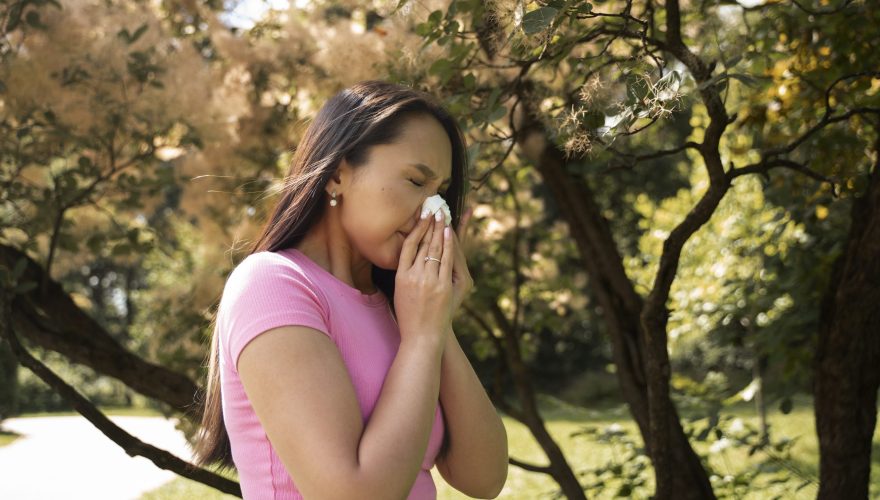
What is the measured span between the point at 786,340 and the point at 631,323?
87cm

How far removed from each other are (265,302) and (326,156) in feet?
0.95

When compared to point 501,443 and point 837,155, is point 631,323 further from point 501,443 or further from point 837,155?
point 501,443

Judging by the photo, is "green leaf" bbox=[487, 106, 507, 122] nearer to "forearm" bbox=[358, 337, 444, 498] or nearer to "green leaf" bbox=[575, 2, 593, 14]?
"green leaf" bbox=[575, 2, 593, 14]

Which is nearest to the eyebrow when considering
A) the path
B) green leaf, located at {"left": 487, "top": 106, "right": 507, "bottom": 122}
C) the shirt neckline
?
the shirt neckline

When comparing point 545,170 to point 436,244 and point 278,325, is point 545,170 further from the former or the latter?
point 278,325

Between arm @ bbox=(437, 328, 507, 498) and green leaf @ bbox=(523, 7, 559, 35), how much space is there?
1.55 ft

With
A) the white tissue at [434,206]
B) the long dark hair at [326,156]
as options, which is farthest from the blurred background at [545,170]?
the white tissue at [434,206]

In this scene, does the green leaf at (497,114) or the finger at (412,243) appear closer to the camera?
the finger at (412,243)

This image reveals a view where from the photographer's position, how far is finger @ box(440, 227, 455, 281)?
1.26 metres

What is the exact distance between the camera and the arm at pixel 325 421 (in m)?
1.04

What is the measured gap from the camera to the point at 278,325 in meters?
1.10

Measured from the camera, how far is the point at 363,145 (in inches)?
51.8

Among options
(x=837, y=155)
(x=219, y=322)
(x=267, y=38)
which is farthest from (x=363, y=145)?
(x=267, y=38)

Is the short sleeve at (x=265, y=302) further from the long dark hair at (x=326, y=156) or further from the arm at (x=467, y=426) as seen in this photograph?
the arm at (x=467, y=426)
